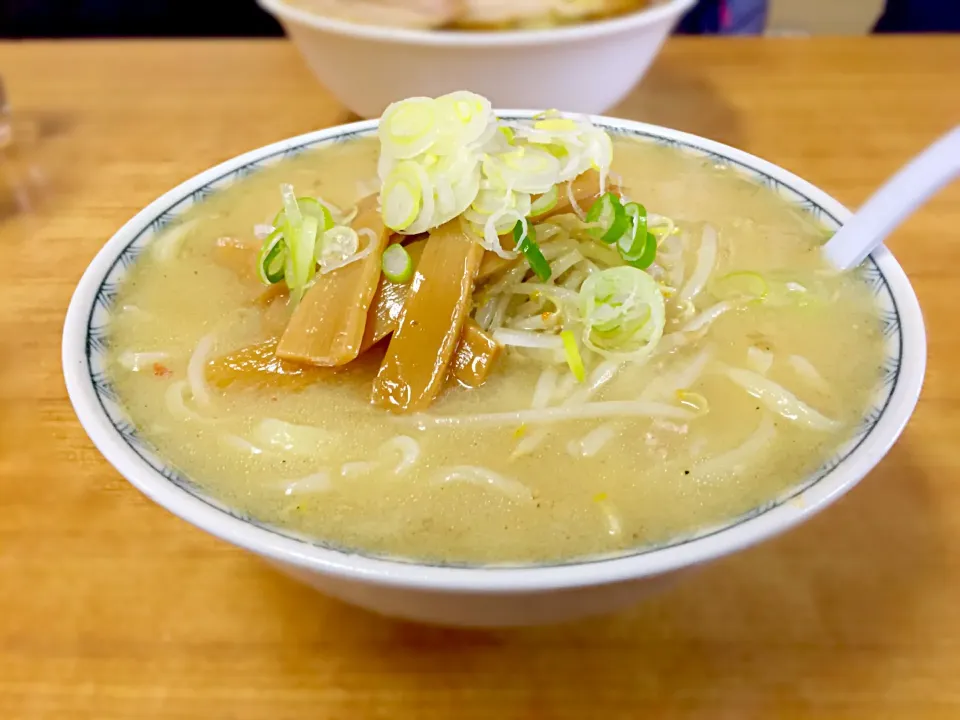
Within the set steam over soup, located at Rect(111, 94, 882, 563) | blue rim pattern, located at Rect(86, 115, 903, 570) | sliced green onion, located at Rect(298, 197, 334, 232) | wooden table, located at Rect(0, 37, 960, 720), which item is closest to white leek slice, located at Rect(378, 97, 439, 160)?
steam over soup, located at Rect(111, 94, 882, 563)

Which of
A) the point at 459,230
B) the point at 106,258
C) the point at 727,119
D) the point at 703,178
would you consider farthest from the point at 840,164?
the point at 106,258

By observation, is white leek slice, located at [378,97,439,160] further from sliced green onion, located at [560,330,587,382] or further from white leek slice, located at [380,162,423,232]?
sliced green onion, located at [560,330,587,382]

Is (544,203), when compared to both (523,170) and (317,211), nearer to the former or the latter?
(523,170)

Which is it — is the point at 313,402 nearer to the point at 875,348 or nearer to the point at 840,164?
the point at 875,348

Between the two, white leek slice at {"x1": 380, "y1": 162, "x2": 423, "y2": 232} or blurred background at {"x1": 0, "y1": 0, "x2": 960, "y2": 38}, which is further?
blurred background at {"x1": 0, "y1": 0, "x2": 960, "y2": 38}

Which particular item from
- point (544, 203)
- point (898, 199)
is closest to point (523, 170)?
point (544, 203)

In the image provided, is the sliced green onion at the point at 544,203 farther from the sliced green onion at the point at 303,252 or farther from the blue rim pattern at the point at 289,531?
A: the blue rim pattern at the point at 289,531

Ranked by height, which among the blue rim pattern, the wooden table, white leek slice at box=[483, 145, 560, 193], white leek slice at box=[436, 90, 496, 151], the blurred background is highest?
white leek slice at box=[436, 90, 496, 151]
